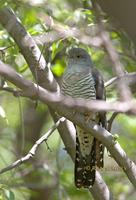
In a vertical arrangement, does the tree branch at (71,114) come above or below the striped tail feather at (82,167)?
above

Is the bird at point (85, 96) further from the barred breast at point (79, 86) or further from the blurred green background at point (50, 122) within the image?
the blurred green background at point (50, 122)

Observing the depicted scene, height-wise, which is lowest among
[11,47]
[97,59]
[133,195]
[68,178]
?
[133,195]

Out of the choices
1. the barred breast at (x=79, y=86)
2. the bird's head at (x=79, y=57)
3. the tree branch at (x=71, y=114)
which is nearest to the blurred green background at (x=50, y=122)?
the bird's head at (x=79, y=57)

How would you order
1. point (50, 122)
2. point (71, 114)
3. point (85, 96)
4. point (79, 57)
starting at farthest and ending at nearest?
point (50, 122)
point (79, 57)
point (85, 96)
point (71, 114)

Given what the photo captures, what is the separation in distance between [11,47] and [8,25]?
46 centimetres

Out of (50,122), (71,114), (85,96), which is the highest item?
(71,114)

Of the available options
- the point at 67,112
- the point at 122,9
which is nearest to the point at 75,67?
the point at 67,112

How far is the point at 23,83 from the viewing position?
72.2 inches

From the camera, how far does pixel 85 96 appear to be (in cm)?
401

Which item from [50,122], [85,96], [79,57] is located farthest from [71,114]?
[50,122]

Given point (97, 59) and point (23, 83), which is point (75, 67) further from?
point (23, 83)

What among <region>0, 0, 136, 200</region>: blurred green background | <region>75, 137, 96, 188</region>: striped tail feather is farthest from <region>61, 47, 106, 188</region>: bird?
<region>0, 0, 136, 200</region>: blurred green background

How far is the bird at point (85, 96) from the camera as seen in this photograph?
152 inches

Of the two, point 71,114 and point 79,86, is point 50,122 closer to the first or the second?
point 79,86
